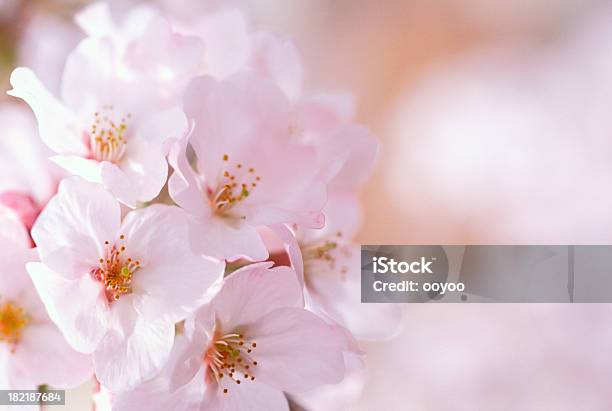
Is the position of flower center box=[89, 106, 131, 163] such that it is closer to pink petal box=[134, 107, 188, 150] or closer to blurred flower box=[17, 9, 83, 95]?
pink petal box=[134, 107, 188, 150]

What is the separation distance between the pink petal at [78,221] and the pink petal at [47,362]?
Answer: 0.11 meters

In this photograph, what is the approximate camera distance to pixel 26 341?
2.37 feet

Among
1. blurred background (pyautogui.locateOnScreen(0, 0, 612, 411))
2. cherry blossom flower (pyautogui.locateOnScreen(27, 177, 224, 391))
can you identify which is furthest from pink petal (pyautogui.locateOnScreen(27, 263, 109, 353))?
blurred background (pyautogui.locateOnScreen(0, 0, 612, 411))

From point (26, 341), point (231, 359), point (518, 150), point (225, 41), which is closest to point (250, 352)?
point (231, 359)

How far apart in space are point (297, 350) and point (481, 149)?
0.39 metres

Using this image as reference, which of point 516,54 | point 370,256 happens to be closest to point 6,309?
point 370,256

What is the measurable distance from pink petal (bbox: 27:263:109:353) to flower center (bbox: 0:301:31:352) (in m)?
0.11

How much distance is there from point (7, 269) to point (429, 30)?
22.5 inches

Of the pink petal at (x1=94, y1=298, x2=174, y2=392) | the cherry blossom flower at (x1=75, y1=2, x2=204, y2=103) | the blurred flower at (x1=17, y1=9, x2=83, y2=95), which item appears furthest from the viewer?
the blurred flower at (x1=17, y1=9, x2=83, y2=95)

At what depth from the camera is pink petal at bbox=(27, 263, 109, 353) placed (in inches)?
24.6

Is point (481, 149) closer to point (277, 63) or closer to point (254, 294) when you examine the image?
point (277, 63)

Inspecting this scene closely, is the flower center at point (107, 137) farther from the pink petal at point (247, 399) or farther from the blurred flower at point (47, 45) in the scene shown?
the pink petal at point (247, 399)

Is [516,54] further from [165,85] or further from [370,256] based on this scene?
[165,85]

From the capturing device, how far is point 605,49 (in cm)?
89
